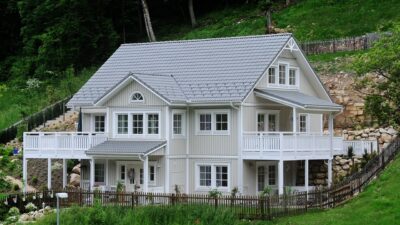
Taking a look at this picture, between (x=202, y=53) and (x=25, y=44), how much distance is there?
131 feet

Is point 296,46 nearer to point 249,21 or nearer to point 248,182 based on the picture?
point 248,182

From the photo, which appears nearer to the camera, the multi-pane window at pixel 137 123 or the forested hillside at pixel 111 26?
the multi-pane window at pixel 137 123

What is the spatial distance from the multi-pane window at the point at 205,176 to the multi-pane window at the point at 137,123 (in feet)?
11.1

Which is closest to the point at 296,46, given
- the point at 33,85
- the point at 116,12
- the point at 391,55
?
the point at 391,55

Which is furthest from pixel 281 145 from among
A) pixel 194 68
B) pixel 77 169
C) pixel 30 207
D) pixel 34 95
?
pixel 34 95

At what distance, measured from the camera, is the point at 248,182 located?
43125 mm

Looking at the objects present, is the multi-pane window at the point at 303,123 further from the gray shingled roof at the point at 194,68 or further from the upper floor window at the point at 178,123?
the upper floor window at the point at 178,123

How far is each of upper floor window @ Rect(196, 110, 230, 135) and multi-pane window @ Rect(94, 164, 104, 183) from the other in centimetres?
579

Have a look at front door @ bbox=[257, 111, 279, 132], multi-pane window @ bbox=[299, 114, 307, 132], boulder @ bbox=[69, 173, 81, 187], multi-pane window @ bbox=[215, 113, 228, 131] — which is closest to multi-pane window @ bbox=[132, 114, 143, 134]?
multi-pane window @ bbox=[215, 113, 228, 131]

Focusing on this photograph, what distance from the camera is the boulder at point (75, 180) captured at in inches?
1897

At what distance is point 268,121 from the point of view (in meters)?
45.0

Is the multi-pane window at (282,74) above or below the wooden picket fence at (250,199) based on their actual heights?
above

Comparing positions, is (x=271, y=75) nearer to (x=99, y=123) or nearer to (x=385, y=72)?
(x=385, y=72)

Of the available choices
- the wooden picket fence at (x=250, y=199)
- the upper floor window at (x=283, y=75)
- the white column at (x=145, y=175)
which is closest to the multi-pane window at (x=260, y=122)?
the upper floor window at (x=283, y=75)
